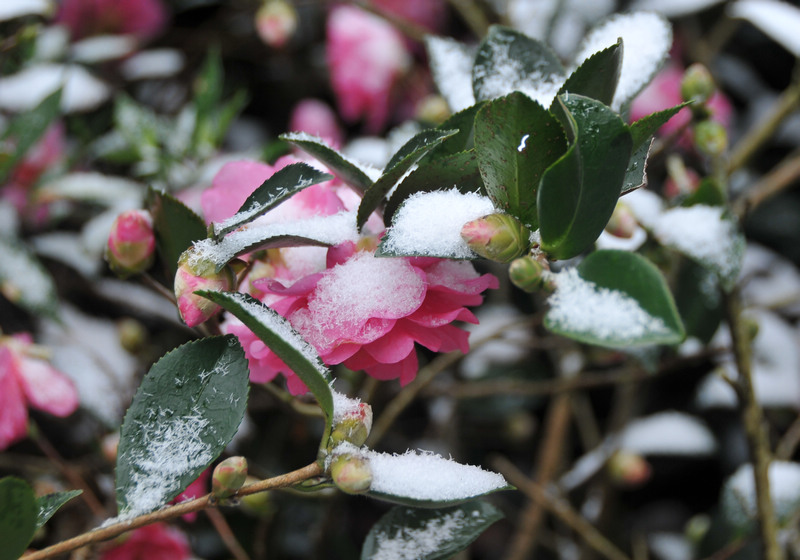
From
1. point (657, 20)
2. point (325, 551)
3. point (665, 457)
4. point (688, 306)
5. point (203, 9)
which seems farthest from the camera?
point (203, 9)

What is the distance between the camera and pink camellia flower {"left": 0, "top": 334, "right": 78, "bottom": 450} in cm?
63

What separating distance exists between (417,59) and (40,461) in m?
1.03

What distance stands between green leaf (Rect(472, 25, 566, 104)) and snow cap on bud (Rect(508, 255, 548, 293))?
172 mm

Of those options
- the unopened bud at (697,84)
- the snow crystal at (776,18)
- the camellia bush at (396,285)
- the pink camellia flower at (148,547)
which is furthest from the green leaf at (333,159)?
the snow crystal at (776,18)

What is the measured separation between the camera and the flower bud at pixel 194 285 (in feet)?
1.27

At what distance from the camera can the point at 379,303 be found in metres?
0.38

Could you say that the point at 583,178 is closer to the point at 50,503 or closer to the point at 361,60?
the point at 50,503

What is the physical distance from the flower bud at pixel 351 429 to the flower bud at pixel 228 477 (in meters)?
0.06

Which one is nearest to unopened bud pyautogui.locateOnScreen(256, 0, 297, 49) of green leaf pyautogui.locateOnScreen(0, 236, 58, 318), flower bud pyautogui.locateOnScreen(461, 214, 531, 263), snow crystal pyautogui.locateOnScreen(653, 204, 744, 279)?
green leaf pyautogui.locateOnScreen(0, 236, 58, 318)

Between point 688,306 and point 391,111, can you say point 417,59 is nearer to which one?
point 391,111

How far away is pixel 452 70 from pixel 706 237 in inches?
10.4

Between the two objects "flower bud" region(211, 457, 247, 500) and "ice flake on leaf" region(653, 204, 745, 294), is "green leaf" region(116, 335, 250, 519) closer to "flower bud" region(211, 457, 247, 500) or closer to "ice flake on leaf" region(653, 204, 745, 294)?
"flower bud" region(211, 457, 247, 500)

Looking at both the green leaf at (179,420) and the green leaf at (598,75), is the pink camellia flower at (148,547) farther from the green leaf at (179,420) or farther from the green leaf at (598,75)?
the green leaf at (598,75)

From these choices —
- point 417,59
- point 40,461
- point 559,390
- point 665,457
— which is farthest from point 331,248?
point 417,59
